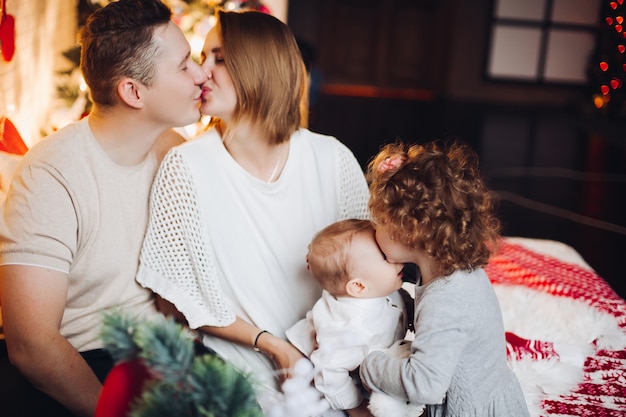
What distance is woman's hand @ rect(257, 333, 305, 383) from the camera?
1.67 metres

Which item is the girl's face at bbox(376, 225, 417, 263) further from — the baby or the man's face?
the man's face

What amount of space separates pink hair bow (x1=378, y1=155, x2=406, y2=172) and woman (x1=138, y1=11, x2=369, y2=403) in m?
0.37

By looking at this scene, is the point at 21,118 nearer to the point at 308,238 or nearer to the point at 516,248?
the point at 308,238

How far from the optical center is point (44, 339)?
158cm

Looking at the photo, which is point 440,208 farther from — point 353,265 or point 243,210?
point 243,210

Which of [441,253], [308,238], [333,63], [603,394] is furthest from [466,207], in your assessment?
[333,63]

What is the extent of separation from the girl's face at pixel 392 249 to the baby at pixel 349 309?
31 mm

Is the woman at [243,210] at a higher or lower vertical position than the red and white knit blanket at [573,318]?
higher

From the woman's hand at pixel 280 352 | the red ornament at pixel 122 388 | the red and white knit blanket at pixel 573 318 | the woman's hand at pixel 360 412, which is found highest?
the red ornament at pixel 122 388

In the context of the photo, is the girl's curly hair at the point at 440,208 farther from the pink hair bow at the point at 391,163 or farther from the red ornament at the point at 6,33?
the red ornament at the point at 6,33

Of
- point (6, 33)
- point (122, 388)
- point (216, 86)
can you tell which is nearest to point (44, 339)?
point (122, 388)

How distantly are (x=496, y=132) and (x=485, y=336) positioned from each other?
19.7 ft

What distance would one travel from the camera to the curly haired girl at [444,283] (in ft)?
4.50

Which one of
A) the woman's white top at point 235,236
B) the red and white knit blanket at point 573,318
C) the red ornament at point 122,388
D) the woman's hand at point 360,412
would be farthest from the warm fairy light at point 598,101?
the red ornament at point 122,388
